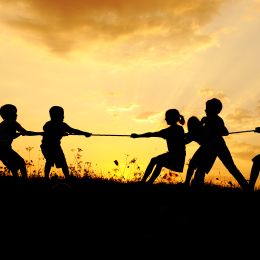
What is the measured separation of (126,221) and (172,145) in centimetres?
470

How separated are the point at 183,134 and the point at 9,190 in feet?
14.8

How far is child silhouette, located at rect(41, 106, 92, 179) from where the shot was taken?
12461 mm

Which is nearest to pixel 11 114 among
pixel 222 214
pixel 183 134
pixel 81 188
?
pixel 81 188

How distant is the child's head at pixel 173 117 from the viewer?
1189 centimetres

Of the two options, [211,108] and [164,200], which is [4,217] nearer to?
[164,200]

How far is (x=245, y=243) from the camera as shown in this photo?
21.6ft

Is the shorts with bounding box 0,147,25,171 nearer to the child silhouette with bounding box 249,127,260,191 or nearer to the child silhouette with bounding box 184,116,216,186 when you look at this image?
the child silhouette with bounding box 184,116,216,186

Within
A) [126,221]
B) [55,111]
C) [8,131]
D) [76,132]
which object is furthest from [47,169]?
[126,221]

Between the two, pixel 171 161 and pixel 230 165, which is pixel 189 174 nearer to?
pixel 171 161

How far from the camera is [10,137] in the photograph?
490 inches

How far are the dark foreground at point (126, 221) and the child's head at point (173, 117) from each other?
197 cm

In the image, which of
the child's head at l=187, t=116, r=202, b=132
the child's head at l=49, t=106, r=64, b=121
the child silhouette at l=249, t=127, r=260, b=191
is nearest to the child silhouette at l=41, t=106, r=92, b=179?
the child's head at l=49, t=106, r=64, b=121

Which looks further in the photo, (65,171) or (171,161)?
(65,171)

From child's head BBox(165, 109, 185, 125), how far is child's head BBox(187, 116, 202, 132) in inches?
13.0
